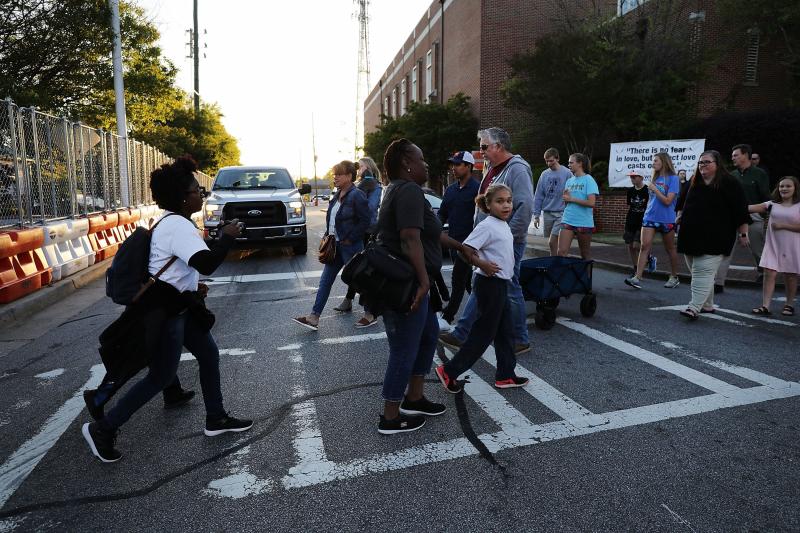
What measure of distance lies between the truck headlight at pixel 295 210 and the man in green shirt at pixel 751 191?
785 centimetres

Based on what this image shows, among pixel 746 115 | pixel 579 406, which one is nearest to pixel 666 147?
pixel 746 115

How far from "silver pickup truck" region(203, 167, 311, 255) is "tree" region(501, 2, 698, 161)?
1163 cm

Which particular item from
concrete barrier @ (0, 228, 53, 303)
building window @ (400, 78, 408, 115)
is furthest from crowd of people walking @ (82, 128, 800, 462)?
building window @ (400, 78, 408, 115)

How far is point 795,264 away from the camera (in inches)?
252

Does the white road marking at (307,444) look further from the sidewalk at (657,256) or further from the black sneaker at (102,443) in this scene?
the sidewalk at (657,256)

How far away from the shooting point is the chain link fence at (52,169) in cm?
813

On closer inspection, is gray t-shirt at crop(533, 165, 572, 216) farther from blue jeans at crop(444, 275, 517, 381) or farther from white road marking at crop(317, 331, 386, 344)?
blue jeans at crop(444, 275, 517, 381)

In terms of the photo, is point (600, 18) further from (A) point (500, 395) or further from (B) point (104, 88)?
(A) point (500, 395)

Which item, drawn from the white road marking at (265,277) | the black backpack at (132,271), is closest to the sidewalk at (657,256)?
the white road marking at (265,277)

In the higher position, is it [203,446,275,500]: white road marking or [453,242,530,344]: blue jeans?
[453,242,530,344]: blue jeans

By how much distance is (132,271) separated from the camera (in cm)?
301

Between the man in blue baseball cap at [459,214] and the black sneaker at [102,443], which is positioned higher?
the man in blue baseball cap at [459,214]

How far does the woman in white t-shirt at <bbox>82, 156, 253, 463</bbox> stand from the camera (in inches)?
118

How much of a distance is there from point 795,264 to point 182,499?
266 inches
